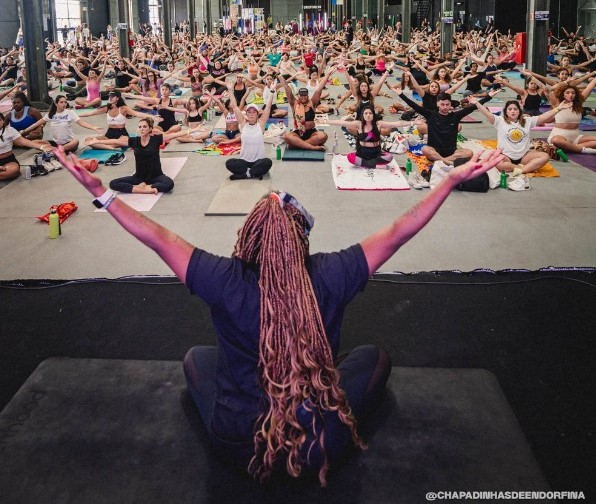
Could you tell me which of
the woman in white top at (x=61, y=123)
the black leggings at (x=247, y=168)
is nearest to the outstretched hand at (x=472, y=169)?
the black leggings at (x=247, y=168)

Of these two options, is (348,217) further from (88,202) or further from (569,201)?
(88,202)

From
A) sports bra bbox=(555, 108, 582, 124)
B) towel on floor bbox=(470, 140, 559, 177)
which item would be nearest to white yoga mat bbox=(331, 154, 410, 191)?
towel on floor bbox=(470, 140, 559, 177)

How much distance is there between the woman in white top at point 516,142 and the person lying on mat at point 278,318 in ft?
20.2

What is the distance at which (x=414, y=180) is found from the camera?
25.8 feet

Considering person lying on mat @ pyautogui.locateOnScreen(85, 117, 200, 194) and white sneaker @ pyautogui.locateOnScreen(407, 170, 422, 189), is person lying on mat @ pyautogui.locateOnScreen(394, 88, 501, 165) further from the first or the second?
person lying on mat @ pyautogui.locateOnScreen(85, 117, 200, 194)

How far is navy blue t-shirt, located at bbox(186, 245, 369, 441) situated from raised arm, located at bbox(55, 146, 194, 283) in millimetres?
48

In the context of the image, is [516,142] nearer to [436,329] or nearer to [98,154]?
[436,329]

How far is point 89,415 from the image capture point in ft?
9.66

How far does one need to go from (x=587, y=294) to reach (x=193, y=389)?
334 cm

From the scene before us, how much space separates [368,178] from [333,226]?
6.53 ft

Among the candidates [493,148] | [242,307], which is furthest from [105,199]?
[493,148]

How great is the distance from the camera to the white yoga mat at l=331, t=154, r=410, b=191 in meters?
7.71

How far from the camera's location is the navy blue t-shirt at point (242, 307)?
2260 mm

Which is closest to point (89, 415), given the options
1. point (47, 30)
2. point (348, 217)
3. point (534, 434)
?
point (534, 434)
